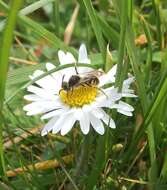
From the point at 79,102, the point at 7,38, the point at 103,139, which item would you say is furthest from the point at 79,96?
the point at 7,38

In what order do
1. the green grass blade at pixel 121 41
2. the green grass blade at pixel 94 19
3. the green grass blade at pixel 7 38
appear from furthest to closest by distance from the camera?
the green grass blade at pixel 94 19, the green grass blade at pixel 121 41, the green grass blade at pixel 7 38

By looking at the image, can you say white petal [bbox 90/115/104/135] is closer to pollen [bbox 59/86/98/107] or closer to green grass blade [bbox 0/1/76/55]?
pollen [bbox 59/86/98/107]

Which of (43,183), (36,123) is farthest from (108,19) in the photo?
(43,183)

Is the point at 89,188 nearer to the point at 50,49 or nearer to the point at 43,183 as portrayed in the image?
the point at 43,183

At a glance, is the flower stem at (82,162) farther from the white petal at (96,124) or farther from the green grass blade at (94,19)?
the green grass blade at (94,19)

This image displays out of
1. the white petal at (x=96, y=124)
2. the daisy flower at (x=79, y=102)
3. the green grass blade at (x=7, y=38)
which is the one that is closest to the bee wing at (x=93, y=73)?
the daisy flower at (x=79, y=102)

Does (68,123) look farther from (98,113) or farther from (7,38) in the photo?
(7,38)

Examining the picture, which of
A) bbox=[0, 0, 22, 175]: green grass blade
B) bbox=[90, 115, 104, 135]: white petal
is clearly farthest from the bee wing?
bbox=[0, 0, 22, 175]: green grass blade
